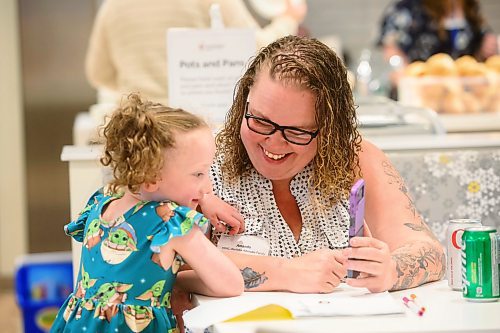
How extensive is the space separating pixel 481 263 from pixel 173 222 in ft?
2.17

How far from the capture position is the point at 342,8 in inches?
348

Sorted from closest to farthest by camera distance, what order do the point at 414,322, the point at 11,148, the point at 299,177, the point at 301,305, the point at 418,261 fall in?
the point at 414,322 < the point at 301,305 < the point at 418,261 < the point at 299,177 < the point at 11,148

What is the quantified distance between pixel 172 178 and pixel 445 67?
119 inches

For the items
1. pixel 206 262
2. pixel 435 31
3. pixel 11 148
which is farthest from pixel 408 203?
pixel 11 148

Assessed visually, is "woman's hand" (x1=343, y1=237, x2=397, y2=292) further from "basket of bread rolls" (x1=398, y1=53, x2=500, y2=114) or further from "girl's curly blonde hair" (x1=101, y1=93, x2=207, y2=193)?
"basket of bread rolls" (x1=398, y1=53, x2=500, y2=114)

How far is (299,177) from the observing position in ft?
9.16

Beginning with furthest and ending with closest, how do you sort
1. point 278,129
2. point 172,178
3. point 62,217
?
point 62,217
point 278,129
point 172,178

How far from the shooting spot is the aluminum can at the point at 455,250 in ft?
8.06

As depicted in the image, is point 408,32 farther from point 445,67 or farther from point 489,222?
point 489,222

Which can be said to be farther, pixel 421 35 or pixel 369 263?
pixel 421 35

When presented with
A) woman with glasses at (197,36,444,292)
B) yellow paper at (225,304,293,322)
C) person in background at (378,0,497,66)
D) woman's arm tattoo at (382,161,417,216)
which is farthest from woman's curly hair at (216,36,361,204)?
person in background at (378,0,497,66)

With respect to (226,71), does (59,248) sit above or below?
below

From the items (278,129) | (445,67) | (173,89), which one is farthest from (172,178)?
(445,67)

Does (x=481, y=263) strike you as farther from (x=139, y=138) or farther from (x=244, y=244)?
(x=139, y=138)
